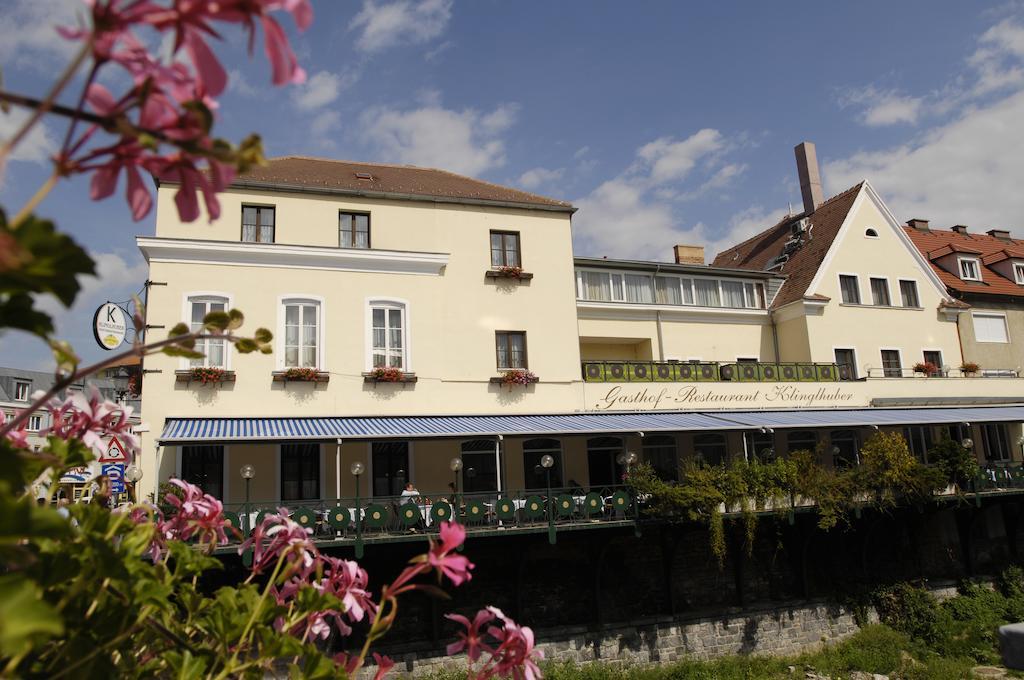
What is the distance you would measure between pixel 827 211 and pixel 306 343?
20.5 metres

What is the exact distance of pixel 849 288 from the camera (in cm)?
2525

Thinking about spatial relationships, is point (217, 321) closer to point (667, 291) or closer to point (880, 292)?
point (667, 291)

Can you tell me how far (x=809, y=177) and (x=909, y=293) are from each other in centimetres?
789

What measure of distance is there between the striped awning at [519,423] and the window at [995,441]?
10.0ft

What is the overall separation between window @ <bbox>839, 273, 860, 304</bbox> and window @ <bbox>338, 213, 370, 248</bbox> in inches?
638

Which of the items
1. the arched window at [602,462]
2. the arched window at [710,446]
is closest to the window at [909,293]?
the arched window at [710,446]

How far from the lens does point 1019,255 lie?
2962 centimetres

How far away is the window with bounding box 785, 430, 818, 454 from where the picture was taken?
886 inches

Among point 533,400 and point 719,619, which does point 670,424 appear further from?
point 719,619

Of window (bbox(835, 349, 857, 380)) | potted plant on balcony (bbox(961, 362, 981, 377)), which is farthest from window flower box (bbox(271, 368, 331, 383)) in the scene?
potted plant on balcony (bbox(961, 362, 981, 377))

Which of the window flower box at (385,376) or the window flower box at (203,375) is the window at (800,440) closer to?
the window flower box at (385,376)

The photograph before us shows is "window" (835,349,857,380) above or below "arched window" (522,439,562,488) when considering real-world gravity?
above

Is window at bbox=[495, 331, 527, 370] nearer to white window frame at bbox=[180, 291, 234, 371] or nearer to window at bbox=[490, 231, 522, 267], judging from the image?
window at bbox=[490, 231, 522, 267]

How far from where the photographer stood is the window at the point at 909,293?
25969 mm
